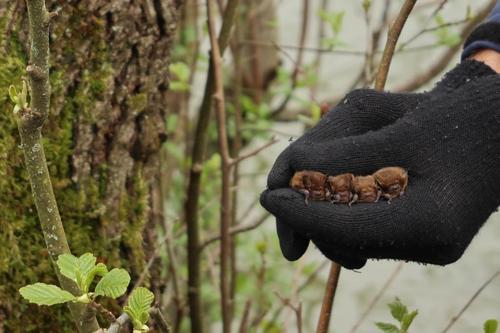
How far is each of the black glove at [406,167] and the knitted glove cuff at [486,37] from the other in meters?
0.20

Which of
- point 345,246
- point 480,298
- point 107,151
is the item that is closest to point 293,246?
point 345,246

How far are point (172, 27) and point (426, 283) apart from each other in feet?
12.4

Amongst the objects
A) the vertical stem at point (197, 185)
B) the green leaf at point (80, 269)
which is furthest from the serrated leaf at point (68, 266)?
the vertical stem at point (197, 185)

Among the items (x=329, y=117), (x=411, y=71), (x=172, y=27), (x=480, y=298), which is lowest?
(x=480, y=298)

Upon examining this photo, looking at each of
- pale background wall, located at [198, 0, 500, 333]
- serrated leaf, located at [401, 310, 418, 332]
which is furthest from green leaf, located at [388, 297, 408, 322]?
pale background wall, located at [198, 0, 500, 333]

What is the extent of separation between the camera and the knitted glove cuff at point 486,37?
1.55 m

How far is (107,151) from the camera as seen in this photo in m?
1.51

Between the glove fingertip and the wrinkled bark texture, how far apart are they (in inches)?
14.8

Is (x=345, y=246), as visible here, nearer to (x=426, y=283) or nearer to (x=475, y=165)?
(x=475, y=165)

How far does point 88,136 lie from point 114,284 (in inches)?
20.9

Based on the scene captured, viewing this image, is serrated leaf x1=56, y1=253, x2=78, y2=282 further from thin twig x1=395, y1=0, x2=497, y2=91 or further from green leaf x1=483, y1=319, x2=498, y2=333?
thin twig x1=395, y1=0, x2=497, y2=91

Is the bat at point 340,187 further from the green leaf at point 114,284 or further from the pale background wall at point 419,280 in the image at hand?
the pale background wall at point 419,280

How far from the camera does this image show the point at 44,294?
97 cm

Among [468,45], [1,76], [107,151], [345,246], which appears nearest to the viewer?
[345,246]
